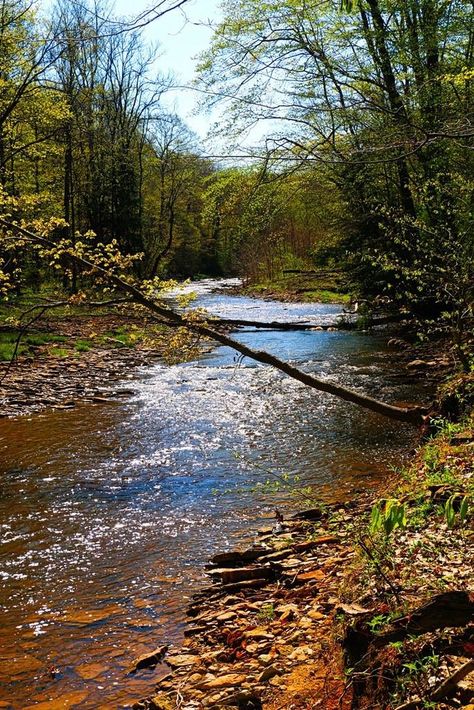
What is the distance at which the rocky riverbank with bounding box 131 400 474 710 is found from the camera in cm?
267

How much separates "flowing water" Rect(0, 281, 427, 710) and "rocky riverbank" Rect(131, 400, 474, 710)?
360 mm

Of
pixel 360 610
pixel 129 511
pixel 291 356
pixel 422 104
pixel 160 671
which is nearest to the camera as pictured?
pixel 360 610

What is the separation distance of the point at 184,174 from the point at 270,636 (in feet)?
119

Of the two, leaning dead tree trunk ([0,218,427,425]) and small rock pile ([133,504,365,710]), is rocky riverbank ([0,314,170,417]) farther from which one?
small rock pile ([133,504,365,710])

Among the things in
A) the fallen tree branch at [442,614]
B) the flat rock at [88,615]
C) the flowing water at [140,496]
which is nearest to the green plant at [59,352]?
the flowing water at [140,496]

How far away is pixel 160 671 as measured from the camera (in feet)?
12.6

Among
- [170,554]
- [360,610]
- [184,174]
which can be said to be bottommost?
[170,554]

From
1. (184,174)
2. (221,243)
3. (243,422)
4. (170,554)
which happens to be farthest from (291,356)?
(221,243)

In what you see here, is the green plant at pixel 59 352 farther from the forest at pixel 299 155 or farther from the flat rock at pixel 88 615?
the flat rock at pixel 88 615

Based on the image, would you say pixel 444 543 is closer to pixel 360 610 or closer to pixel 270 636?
pixel 360 610

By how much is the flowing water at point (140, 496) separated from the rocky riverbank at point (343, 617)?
1.18 feet

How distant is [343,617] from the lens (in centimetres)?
328

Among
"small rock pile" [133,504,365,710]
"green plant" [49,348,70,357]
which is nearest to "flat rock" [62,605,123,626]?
"small rock pile" [133,504,365,710]

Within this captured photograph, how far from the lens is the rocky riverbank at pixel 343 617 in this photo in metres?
2.67
